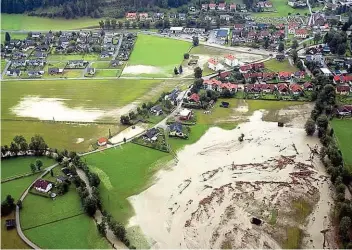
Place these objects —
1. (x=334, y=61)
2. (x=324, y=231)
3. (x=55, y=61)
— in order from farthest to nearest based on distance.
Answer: (x=55, y=61), (x=334, y=61), (x=324, y=231)

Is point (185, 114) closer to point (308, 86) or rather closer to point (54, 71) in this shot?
point (308, 86)

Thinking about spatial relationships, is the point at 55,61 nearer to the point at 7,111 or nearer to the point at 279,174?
the point at 7,111

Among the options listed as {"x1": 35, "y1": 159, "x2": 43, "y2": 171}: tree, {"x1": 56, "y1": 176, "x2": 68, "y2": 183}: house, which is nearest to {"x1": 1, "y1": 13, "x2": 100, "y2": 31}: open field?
{"x1": 35, "y1": 159, "x2": 43, "y2": 171}: tree

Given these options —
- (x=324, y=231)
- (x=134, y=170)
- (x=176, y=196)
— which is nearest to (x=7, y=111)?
(x=134, y=170)

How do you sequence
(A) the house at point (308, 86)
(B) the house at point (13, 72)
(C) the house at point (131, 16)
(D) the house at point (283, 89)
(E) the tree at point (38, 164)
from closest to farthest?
(E) the tree at point (38, 164) < (D) the house at point (283, 89) < (A) the house at point (308, 86) < (B) the house at point (13, 72) < (C) the house at point (131, 16)

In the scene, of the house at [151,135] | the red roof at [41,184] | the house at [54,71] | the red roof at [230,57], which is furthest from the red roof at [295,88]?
the house at [54,71]

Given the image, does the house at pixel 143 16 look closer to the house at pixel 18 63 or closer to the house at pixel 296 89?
the house at pixel 18 63
